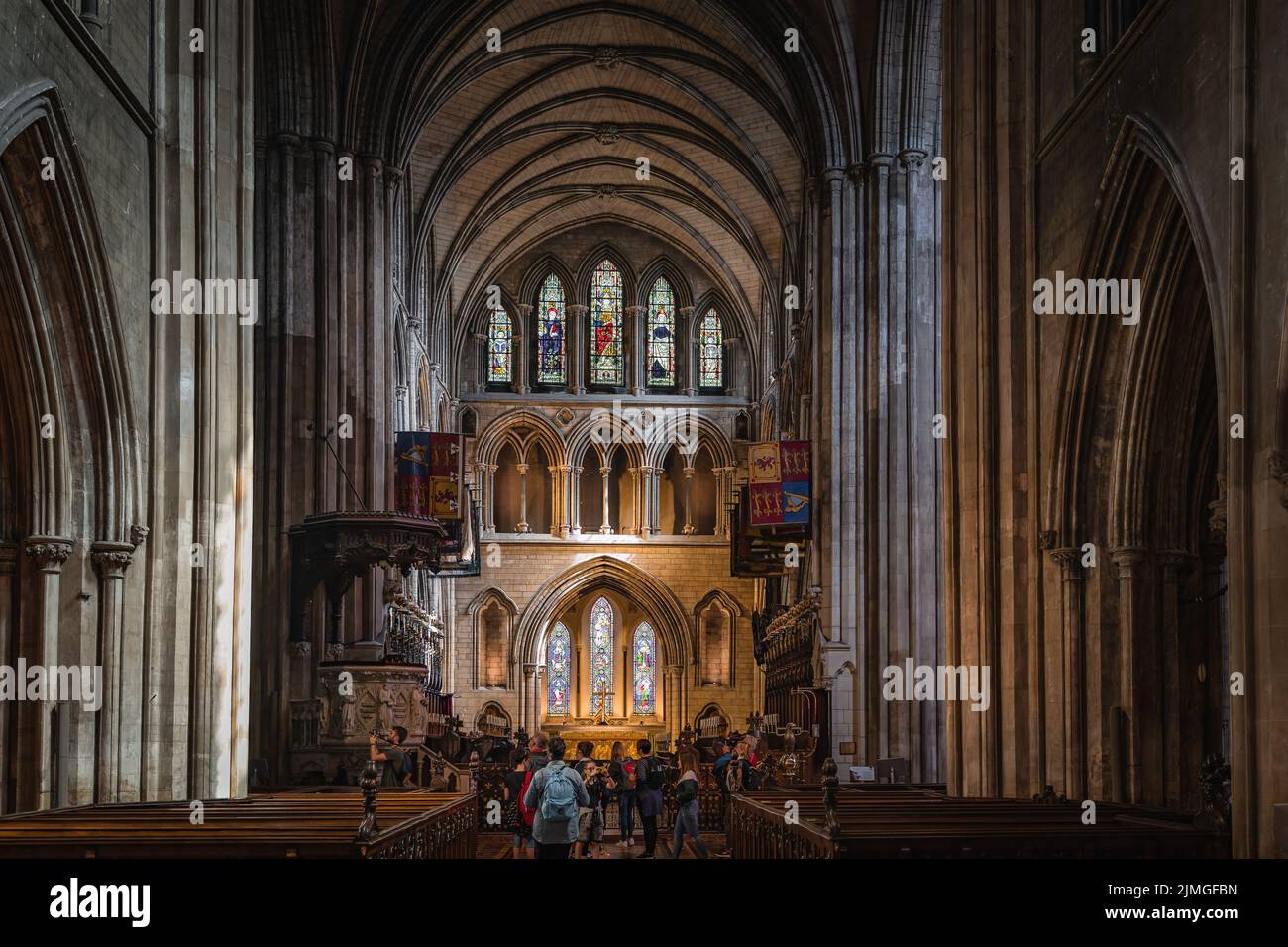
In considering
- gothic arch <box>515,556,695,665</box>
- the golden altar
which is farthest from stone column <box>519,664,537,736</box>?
the golden altar

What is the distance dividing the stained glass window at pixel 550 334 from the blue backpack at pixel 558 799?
31.2 meters

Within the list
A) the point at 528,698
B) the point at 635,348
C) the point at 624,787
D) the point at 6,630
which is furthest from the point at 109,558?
the point at 635,348

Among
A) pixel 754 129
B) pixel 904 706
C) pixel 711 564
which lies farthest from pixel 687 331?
pixel 904 706

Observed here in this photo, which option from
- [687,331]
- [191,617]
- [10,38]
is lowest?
[191,617]

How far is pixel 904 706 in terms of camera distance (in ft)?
74.8

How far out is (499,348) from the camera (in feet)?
135

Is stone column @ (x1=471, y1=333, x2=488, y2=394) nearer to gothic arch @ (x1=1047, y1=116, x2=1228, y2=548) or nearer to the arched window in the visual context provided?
the arched window

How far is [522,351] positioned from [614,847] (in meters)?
23.9

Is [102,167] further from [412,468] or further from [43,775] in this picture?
[412,468]

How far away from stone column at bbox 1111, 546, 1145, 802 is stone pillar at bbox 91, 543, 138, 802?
818 cm

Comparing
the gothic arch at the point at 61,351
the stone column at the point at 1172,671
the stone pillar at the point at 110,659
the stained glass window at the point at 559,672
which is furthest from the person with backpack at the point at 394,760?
the stained glass window at the point at 559,672

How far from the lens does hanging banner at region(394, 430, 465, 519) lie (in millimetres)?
26406
